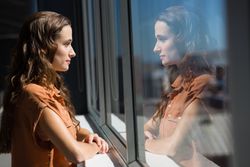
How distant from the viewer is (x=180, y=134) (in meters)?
1.45

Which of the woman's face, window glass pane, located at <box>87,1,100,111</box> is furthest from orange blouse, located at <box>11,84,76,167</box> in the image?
window glass pane, located at <box>87,1,100,111</box>

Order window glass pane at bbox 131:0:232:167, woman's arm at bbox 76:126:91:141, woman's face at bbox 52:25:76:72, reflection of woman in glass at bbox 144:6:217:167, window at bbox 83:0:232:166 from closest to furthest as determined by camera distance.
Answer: window at bbox 83:0:232:166, window glass pane at bbox 131:0:232:167, reflection of woman in glass at bbox 144:6:217:167, woman's face at bbox 52:25:76:72, woman's arm at bbox 76:126:91:141

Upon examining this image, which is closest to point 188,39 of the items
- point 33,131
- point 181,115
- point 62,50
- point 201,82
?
point 201,82

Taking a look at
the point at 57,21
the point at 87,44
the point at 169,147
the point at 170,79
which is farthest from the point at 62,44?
the point at 87,44

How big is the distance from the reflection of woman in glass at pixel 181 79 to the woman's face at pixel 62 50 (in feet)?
1.13

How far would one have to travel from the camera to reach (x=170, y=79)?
5.30ft

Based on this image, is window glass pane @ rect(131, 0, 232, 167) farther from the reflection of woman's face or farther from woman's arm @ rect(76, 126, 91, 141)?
woman's arm @ rect(76, 126, 91, 141)

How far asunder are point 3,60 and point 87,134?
116 inches

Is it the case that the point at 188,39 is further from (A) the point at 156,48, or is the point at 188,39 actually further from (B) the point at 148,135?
(B) the point at 148,135

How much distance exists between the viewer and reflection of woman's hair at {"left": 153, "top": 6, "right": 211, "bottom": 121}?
127 centimetres

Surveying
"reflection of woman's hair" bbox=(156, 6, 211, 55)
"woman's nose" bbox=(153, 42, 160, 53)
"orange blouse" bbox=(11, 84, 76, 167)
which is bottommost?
"orange blouse" bbox=(11, 84, 76, 167)

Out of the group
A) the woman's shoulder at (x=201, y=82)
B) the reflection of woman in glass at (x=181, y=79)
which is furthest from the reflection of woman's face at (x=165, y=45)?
the woman's shoulder at (x=201, y=82)

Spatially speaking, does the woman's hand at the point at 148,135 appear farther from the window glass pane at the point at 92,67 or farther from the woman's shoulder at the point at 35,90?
the window glass pane at the point at 92,67

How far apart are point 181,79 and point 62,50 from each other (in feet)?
1.50
